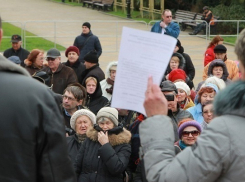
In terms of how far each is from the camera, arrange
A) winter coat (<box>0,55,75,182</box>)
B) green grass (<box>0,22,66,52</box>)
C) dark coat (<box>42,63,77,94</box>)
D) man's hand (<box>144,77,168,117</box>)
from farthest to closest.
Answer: green grass (<box>0,22,66,52</box>) → dark coat (<box>42,63,77,94</box>) → man's hand (<box>144,77,168,117</box>) → winter coat (<box>0,55,75,182</box>)

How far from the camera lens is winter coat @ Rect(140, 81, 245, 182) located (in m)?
2.82

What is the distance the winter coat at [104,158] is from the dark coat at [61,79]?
15.2 feet

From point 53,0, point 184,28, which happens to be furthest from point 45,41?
point 53,0

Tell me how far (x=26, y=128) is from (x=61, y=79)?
8.84m

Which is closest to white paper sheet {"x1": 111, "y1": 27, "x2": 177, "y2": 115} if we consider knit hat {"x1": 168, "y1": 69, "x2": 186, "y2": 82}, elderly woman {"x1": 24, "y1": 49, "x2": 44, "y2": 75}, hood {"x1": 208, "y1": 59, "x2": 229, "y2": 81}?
knit hat {"x1": 168, "y1": 69, "x2": 186, "y2": 82}

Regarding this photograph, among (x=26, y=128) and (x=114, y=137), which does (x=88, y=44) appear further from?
(x=26, y=128)

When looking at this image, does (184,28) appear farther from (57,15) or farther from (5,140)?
(5,140)

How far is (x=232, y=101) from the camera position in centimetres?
294

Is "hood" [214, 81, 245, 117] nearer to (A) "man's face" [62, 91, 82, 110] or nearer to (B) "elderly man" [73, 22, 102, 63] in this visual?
(A) "man's face" [62, 91, 82, 110]

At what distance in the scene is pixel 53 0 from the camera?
146ft

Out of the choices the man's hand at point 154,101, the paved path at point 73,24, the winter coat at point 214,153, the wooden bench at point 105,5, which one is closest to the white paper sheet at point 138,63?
the man's hand at point 154,101

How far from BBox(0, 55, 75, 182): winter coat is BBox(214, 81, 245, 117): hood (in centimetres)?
73

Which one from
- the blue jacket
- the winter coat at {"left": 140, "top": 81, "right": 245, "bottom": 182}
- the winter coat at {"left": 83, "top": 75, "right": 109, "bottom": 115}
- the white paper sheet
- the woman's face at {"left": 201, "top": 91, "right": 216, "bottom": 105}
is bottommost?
the winter coat at {"left": 83, "top": 75, "right": 109, "bottom": 115}

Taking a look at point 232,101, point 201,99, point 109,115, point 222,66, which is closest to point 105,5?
point 222,66
